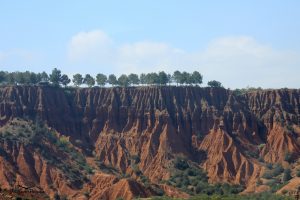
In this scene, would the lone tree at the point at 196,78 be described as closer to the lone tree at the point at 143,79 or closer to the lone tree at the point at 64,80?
the lone tree at the point at 143,79

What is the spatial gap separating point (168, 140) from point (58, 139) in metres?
18.8

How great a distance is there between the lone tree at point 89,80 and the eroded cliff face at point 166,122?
517 cm

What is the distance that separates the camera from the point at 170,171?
4988 inches

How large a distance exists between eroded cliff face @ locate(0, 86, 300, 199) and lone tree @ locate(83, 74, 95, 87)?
517 centimetres

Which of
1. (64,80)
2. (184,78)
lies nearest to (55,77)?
(64,80)

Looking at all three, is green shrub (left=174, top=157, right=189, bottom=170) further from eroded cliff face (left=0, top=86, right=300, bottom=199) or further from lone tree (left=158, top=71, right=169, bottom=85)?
lone tree (left=158, top=71, right=169, bottom=85)

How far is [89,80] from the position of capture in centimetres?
14888

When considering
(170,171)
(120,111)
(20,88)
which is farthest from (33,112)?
(170,171)

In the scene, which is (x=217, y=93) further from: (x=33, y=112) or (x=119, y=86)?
(x=33, y=112)

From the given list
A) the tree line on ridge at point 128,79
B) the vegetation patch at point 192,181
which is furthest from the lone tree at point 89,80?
the vegetation patch at point 192,181

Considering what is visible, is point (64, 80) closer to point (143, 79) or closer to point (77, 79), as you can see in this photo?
point (77, 79)

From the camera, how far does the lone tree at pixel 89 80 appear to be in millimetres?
148625

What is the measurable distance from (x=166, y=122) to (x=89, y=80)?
1946cm

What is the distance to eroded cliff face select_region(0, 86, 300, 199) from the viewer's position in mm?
131875
